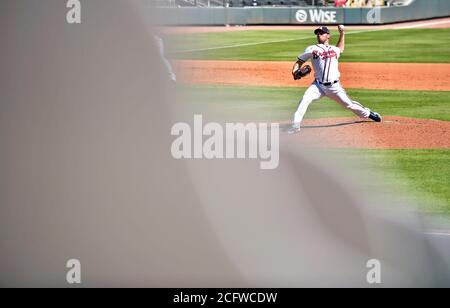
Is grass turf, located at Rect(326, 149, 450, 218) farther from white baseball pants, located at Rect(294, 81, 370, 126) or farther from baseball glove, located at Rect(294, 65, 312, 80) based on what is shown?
baseball glove, located at Rect(294, 65, 312, 80)

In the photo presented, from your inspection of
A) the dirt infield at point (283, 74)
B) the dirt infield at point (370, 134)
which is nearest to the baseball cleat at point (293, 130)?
the dirt infield at point (370, 134)

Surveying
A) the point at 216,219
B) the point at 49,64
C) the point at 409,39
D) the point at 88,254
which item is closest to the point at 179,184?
the point at 216,219

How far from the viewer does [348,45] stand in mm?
4652

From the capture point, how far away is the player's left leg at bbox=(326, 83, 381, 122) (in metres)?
4.72

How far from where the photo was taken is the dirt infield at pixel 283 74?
13.0ft

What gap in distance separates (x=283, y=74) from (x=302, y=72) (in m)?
0.67

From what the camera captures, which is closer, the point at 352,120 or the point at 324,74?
the point at 352,120

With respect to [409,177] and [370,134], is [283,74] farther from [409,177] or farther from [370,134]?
Result: [409,177]

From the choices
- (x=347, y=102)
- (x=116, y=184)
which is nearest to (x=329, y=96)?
(x=347, y=102)

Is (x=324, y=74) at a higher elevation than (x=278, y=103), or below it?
higher

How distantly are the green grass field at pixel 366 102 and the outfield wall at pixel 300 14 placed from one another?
8cm

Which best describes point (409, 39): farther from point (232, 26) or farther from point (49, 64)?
point (49, 64)

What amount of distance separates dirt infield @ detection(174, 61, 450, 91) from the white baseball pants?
77 mm
